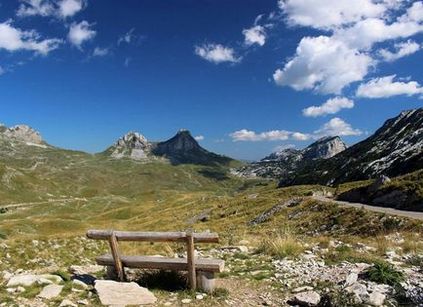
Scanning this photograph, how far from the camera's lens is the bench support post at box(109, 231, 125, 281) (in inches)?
608

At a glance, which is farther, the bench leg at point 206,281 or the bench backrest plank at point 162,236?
the bench leg at point 206,281

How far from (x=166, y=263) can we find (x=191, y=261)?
1.06 metres

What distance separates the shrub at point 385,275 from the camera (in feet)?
46.1

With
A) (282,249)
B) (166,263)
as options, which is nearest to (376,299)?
(166,263)

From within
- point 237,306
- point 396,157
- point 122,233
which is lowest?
point 237,306

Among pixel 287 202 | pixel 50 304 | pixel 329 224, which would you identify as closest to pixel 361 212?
pixel 329 224

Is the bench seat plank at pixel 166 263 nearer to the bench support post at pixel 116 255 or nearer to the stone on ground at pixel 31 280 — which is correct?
the bench support post at pixel 116 255

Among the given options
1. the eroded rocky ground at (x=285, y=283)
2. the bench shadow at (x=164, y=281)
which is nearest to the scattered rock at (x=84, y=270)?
the eroded rocky ground at (x=285, y=283)

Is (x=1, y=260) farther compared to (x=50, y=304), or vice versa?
(x=1, y=260)

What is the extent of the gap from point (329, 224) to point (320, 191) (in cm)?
4065

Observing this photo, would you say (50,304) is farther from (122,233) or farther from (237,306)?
(237,306)

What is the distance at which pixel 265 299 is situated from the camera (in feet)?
47.2

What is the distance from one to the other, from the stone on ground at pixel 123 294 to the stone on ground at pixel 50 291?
130cm

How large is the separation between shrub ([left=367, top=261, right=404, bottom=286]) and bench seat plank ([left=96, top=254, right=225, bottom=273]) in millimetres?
4773
